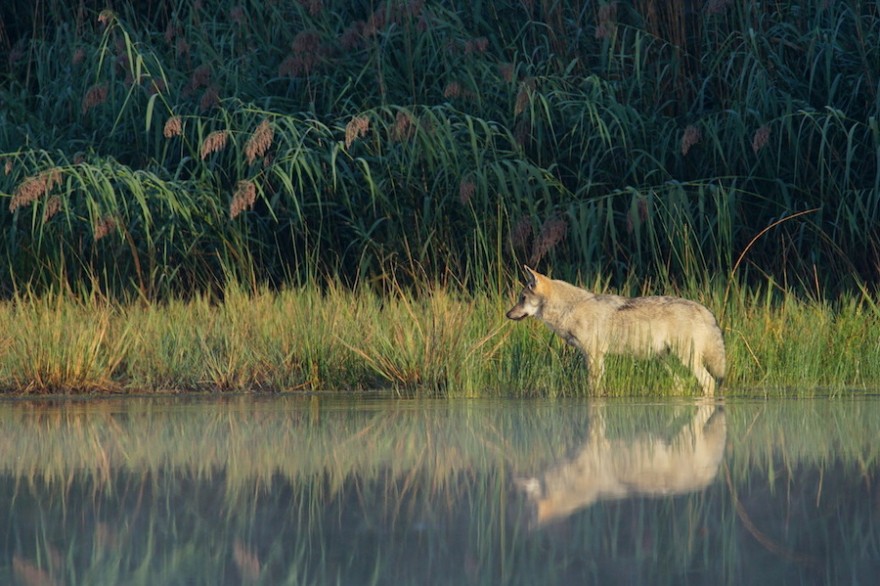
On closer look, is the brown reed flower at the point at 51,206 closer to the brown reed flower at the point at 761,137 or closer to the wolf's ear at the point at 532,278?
the wolf's ear at the point at 532,278

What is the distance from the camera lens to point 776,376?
7.87 metres

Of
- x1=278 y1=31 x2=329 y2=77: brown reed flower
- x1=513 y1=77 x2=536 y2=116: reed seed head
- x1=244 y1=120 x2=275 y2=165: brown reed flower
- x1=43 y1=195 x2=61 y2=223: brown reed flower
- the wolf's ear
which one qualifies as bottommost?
the wolf's ear

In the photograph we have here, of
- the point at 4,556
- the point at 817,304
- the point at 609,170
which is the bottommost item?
the point at 4,556

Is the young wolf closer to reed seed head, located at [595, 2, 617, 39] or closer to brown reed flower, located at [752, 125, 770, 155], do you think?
brown reed flower, located at [752, 125, 770, 155]

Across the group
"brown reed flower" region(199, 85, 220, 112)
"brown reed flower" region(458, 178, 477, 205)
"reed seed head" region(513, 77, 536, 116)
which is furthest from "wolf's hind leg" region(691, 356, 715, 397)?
"brown reed flower" region(199, 85, 220, 112)

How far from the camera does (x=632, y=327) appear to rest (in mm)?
7797

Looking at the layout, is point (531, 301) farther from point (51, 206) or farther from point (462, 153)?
point (51, 206)

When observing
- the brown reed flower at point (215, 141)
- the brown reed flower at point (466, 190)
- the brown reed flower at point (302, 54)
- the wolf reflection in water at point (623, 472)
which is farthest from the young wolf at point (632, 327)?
the brown reed flower at point (302, 54)

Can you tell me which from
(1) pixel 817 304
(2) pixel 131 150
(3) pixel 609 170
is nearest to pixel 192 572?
(1) pixel 817 304

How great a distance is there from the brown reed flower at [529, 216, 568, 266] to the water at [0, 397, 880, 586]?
268 centimetres

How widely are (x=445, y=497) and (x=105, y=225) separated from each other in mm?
6104

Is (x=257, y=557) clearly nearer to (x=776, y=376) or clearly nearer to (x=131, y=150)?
(x=776, y=376)

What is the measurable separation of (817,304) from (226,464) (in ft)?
15.7

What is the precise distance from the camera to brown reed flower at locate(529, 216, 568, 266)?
8977mm
